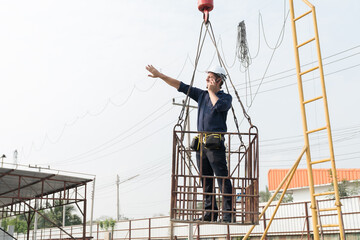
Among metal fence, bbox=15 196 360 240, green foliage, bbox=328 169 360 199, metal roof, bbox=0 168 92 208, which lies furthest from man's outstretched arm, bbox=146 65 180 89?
green foliage, bbox=328 169 360 199

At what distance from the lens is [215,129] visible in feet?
14.4

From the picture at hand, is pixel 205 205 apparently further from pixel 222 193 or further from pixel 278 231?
pixel 278 231

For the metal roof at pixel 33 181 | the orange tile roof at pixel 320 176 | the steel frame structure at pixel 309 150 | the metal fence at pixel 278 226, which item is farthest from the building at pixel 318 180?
the steel frame structure at pixel 309 150

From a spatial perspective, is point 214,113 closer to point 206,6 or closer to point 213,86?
point 213,86

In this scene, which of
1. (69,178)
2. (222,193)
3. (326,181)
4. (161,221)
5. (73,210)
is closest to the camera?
(222,193)

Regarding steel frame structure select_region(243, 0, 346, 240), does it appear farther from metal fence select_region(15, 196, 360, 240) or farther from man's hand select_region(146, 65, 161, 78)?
metal fence select_region(15, 196, 360, 240)

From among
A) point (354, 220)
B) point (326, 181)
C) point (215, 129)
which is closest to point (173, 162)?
point (215, 129)

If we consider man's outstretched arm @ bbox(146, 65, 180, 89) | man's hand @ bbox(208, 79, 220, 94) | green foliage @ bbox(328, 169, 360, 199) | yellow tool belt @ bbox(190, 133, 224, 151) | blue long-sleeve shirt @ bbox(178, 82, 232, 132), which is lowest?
yellow tool belt @ bbox(190, 133, 224, 151)

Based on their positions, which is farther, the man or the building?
the building

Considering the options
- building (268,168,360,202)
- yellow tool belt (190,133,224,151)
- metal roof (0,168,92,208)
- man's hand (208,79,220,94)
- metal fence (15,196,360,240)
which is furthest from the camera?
building (268,168,360,202)

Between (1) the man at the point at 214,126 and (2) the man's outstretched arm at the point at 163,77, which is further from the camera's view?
(2) the man's outstretched arm at the point at 163,77

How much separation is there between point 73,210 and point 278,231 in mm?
43773

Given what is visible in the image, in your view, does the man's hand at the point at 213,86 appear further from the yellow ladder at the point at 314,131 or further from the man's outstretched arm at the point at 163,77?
the yellow ladder at the point at 314,131

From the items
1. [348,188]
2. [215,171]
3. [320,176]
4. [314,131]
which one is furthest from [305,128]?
[320,176]
